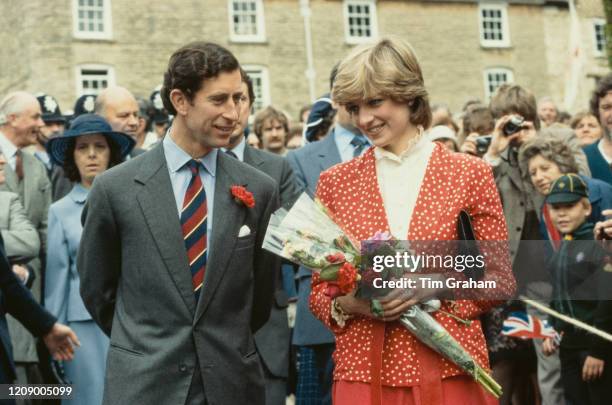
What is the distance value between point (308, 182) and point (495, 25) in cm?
3932

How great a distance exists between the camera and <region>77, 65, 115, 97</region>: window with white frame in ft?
120

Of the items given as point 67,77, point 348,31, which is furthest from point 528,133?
point 348,31

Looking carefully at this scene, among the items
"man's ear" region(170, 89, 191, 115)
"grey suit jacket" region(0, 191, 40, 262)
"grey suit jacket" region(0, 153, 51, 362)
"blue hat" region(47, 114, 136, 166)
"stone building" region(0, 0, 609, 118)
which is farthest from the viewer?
"stone building" region(0, 0, 609, 118)

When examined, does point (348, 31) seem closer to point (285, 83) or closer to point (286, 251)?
point (285, 83)

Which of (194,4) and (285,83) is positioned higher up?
(194,4)

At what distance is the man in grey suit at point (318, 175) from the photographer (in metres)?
6.67

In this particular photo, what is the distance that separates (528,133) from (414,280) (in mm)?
4614

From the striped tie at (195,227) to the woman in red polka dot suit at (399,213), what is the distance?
1.76 ft

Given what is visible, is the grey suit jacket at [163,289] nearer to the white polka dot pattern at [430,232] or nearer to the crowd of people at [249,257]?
the crowd of people at [249,257]

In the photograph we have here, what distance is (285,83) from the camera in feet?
129

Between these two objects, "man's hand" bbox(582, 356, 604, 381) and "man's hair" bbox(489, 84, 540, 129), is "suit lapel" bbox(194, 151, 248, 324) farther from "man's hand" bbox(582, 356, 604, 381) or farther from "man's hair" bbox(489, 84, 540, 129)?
"man's hair" bbox(489, 84, 540, 129)

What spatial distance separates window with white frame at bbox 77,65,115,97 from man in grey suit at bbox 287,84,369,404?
30.3 metres

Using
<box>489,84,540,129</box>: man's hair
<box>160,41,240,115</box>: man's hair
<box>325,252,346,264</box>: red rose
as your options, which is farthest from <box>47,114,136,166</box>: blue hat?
<box>325,252,346,264</box>: red rose

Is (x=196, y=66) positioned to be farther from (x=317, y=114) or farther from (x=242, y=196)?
(x=317, y=114)
